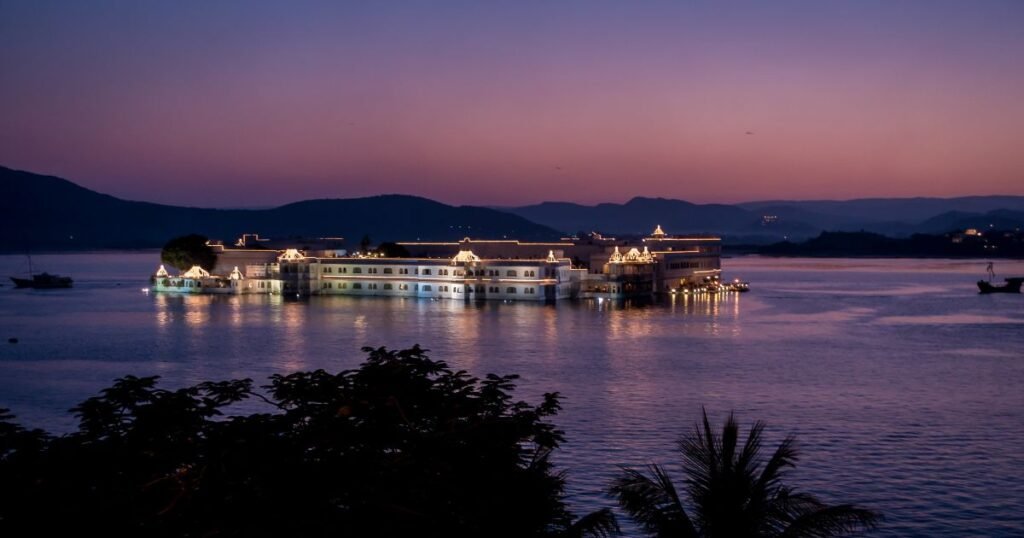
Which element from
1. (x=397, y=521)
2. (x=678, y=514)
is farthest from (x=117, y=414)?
(x=678, y=514)

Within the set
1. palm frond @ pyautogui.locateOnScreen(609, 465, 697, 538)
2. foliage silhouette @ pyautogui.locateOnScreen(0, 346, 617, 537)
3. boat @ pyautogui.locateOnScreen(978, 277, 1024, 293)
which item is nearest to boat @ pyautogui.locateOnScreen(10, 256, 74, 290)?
boat @ pyautogui.locateOnScreen(978, 277, 1024, 293)

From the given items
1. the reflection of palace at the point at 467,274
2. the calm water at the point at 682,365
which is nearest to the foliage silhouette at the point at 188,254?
the reflection of palace at the point at 467,274

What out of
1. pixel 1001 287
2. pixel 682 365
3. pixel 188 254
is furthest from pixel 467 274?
pixel 1001 287

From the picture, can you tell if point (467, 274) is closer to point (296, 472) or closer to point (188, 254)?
point (188, 254)

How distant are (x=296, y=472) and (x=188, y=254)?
38.4 metres

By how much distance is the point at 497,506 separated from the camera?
4.50 m

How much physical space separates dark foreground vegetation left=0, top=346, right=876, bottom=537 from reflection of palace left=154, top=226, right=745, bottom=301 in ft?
93.9

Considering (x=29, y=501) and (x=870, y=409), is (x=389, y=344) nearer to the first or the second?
(x=870, y=409)

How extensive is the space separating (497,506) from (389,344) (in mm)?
15410

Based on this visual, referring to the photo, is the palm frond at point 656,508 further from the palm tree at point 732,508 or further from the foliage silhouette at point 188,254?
the foliage silhouette at point 188,254

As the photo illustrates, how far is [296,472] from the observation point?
4453 millimetres

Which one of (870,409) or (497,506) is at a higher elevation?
(497,506)

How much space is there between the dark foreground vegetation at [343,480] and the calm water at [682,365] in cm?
404

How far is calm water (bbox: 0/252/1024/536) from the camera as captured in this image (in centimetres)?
983
